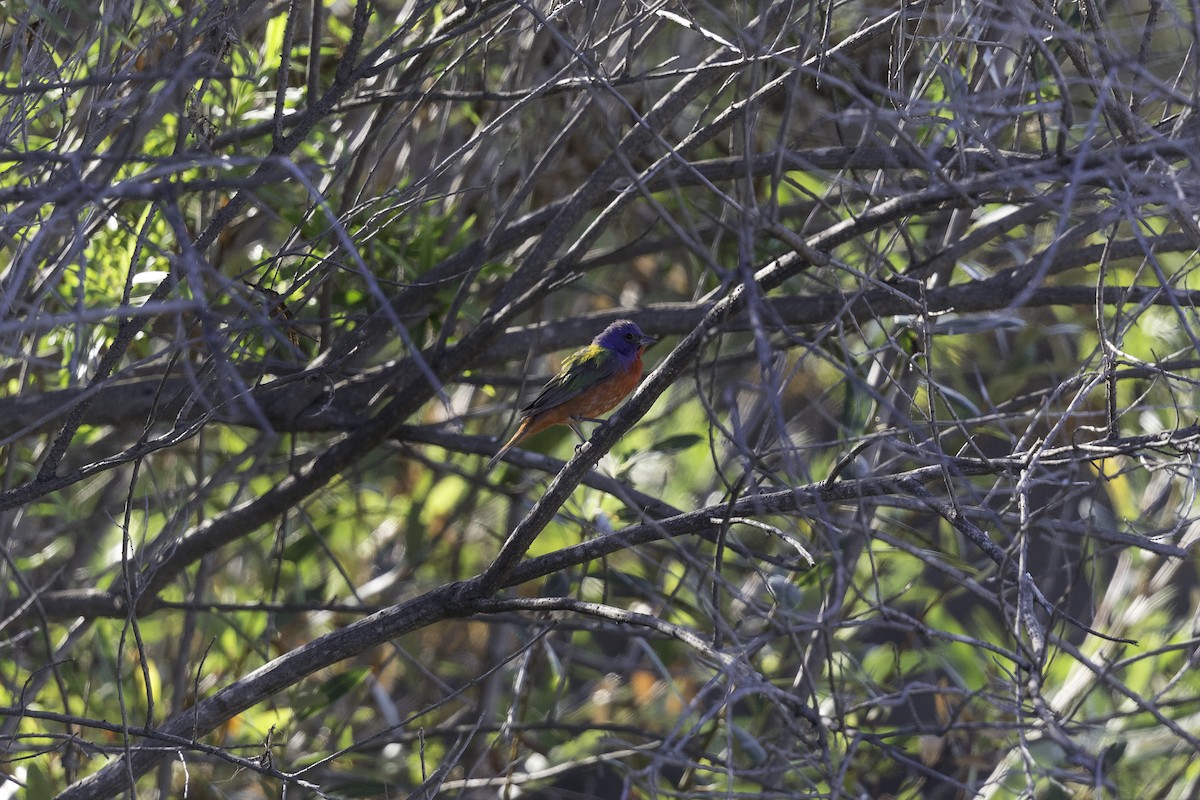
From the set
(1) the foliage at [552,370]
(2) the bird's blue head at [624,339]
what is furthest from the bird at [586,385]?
(1) the foliage at [552,370]

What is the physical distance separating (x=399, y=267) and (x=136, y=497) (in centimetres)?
185

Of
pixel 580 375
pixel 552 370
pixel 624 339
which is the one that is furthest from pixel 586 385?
pixel 552 370

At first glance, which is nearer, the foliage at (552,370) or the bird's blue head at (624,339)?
the foliage at (552,370)

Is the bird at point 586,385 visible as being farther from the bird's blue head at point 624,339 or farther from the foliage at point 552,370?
the foliage at point 552,370

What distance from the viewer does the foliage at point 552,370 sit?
2.63 m

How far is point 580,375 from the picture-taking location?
5320 millimetres

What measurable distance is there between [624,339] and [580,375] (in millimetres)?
458

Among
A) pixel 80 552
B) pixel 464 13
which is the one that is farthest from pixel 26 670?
pixel 464 13

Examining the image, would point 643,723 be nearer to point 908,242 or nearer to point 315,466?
point 315,466

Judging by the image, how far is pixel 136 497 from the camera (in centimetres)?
538

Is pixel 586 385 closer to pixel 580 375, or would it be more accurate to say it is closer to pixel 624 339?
pixel 580 375

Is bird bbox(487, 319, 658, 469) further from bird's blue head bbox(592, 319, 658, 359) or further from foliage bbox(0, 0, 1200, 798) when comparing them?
foliage bbox(0, 0, 1200, 798)

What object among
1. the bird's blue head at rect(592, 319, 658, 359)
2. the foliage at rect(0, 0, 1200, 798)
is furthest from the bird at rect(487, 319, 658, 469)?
the foliage at rect(0, 0, 1200, 798)

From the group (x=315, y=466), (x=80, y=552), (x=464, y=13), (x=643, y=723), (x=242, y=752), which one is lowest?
(x=643, y=723)
